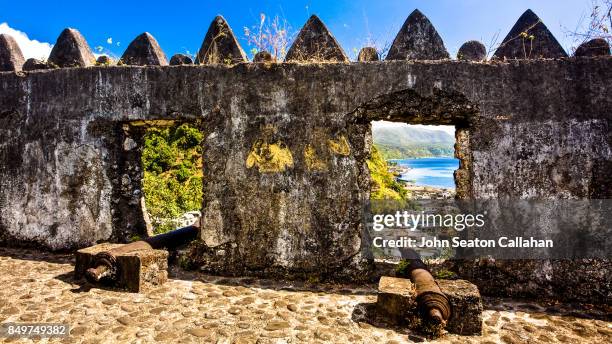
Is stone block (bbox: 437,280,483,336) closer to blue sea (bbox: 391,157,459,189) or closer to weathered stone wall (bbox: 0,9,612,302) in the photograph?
weathered stone wall (bbox: 0,9,612,302)

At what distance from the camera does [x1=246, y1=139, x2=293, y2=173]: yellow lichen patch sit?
454cm

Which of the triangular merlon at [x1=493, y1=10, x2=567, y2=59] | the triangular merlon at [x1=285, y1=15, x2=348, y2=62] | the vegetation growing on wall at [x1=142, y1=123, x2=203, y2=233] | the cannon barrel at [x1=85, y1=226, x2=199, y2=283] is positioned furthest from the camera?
the vegetation growing on wall at [x1=142, y1=123, x2=203, y2=233]

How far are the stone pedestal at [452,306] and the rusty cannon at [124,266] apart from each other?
8.19 ft

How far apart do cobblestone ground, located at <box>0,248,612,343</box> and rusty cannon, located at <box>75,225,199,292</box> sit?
14 centimetres

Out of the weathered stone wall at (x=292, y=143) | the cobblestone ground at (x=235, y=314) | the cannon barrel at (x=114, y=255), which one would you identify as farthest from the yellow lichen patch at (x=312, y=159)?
the cannon barrel at (x=114, y=255)

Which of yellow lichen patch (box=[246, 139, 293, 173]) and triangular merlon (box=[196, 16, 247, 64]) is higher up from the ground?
triangular merlon (box=[196, 16, 247, 64])

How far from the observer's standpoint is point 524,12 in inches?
177

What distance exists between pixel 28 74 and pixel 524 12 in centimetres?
666

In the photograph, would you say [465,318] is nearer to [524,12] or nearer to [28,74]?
[524,12]

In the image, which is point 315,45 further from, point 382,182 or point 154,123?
point 382,182

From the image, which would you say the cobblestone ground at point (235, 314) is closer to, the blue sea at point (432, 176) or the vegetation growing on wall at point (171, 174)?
the blue sea at point (432, 176)

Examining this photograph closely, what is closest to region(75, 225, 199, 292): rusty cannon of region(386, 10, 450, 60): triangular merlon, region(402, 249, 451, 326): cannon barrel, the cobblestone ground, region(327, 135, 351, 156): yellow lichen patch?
the cobblestone ground

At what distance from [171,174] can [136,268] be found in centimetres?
591

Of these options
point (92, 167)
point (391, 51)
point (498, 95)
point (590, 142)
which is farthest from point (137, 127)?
point (590, 142)
